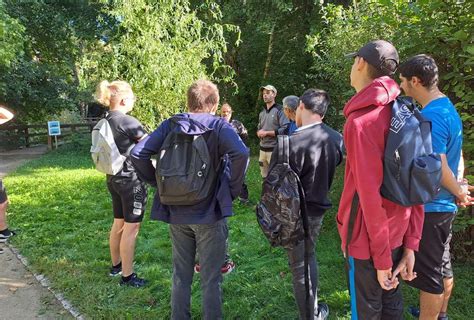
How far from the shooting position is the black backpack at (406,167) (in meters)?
2.04

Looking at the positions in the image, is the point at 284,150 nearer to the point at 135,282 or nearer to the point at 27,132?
the point at 135,282

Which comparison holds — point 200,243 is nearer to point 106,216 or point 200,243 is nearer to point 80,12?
point 106,216

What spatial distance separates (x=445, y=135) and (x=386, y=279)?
1.01 meters

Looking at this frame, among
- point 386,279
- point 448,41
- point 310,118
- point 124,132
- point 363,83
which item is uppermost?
point 448,41

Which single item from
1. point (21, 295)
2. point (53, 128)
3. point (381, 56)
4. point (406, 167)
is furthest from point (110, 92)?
point (53, 128)

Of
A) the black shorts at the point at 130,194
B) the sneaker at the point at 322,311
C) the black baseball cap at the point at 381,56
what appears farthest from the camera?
the black shorts at the point at 130,194

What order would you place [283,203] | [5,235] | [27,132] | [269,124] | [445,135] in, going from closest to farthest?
[445,135] < [283,203] < [5,235] < [269,124] < [27,132]

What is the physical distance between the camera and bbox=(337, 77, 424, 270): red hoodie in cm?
204

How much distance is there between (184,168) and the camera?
2.84 m

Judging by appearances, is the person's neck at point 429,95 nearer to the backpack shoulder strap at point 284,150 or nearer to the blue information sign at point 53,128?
the backpack shoulder strap at point 284,150

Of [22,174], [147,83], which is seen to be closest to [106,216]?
[147,83]

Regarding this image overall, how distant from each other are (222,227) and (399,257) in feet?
4.10

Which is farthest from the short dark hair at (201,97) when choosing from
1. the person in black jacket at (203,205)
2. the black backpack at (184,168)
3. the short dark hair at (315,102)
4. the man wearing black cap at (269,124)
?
the man wearing black cap at (269,124)

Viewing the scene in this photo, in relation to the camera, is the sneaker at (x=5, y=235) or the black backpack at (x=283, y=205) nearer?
the black backpack at (x=283, y=205)
